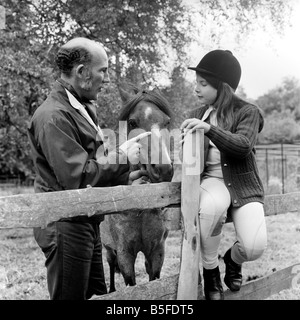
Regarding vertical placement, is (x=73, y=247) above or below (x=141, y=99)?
below

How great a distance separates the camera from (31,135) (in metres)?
2.69

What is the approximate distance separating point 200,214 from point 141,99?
157 cm

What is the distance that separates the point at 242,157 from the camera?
290cm

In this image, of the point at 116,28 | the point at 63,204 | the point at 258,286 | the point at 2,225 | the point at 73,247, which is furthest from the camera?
the point at 116,28

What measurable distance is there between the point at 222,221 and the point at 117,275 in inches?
155

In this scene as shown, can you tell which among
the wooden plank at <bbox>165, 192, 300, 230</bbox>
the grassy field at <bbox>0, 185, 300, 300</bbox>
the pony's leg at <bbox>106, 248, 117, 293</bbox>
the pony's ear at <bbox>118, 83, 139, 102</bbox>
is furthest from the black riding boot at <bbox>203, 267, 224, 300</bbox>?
the pony's leg at <bbox>106, 248, 117, 293</bbox>

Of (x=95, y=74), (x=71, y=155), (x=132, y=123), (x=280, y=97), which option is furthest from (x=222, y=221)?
(x=280, y=97)

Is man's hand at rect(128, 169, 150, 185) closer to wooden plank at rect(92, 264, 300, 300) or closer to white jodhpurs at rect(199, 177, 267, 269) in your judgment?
white jodhpurs at rect(199, 177, 267, 269)

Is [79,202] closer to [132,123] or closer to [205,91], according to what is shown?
[205,91]

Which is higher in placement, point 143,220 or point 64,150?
point 64,150

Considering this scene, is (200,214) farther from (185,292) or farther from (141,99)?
(141,99)
